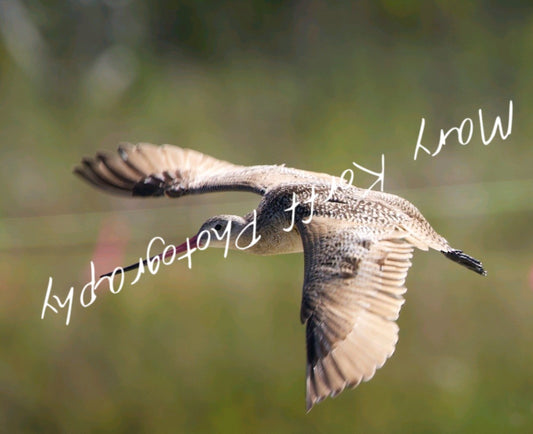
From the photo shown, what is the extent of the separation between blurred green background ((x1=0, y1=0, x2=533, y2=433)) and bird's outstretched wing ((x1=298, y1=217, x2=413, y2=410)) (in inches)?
123

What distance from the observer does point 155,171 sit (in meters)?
2.55

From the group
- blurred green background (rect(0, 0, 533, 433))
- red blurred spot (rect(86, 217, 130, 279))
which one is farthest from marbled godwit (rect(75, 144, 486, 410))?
red blurred spot (rect(86, 217, 130, 279))

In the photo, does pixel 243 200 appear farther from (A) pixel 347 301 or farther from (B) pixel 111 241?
(A) pixel 347 301

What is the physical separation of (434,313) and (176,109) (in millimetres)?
1771

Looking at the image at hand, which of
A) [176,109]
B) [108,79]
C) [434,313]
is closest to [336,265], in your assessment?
[434,313]

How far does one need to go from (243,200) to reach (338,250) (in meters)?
3.82

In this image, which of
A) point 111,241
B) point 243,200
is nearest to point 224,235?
point 243,200

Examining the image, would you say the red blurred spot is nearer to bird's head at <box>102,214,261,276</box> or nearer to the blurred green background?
the blurred green background

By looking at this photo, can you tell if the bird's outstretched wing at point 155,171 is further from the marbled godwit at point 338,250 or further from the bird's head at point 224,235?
the bird's head at point 224,235

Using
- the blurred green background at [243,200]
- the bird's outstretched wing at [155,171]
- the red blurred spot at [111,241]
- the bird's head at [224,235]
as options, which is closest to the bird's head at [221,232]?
the bird's head at [224,235]

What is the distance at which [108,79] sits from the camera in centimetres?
595

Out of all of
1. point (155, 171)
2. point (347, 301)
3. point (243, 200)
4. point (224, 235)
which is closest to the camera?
point (347, 301)

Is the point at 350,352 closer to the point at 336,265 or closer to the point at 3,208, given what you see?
the point at 336,265

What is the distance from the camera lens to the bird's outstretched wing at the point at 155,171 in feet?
8.15
